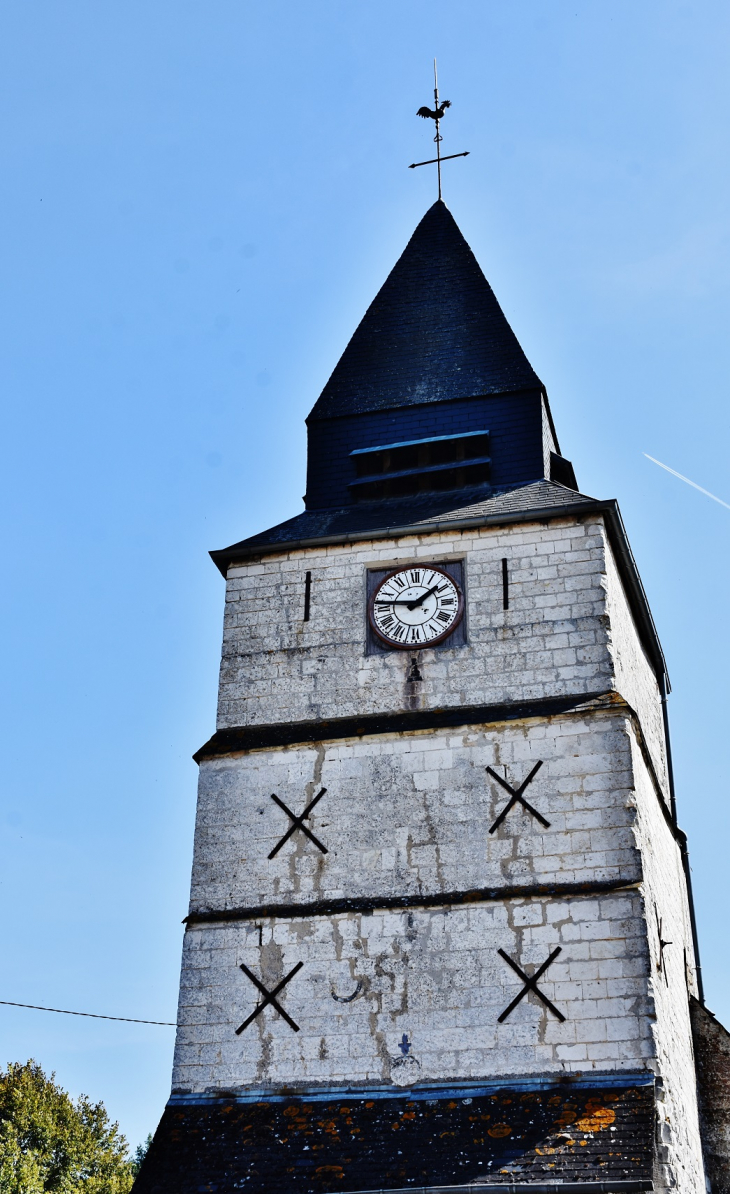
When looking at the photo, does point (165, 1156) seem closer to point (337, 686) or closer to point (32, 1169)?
point (337, 686)

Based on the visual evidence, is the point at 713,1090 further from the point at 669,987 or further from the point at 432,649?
the point at 432,649

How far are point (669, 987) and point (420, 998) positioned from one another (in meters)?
2.50

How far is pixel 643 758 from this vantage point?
13953 millimetres

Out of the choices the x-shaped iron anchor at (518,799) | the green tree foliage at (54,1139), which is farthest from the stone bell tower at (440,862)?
the green tree foliage at (54,1139)

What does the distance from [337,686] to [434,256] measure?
7.03 meters

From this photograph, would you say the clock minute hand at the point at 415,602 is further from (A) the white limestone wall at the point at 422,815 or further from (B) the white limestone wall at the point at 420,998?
(B) the white limestone wall at the point at 420,998

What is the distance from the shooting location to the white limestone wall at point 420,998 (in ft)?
38.7

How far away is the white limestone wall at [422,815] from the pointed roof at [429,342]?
4832mm

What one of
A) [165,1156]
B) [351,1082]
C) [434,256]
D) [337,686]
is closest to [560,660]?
[337,686]

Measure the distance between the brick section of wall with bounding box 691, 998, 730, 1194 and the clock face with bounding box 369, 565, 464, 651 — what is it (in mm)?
4678

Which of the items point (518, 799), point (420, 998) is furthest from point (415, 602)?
point (420, 998)

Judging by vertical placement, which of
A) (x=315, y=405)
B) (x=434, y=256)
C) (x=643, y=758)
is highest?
(x=434, y=256)

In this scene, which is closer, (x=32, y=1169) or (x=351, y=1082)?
(x=351, y=1082)

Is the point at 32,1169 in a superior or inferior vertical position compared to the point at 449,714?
inferior
